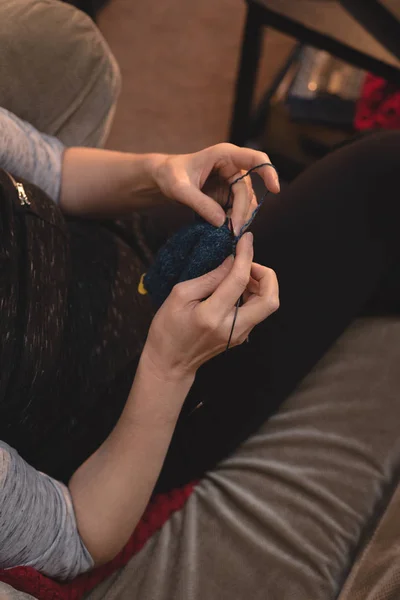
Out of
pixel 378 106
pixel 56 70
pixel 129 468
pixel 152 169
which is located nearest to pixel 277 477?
pixel 129 468

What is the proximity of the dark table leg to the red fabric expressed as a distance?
1.06 m

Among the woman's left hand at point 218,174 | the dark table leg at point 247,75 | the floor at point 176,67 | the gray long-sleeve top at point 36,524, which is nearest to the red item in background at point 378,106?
the dark table leg at point 247,75

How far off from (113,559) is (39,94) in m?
0.69

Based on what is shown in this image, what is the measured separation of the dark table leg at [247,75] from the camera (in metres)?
1.34

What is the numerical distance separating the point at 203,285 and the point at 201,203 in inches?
5.3

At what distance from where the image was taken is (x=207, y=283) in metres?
0.60

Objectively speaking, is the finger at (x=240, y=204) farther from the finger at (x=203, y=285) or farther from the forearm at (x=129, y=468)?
the forearm at (x=129, y=468)

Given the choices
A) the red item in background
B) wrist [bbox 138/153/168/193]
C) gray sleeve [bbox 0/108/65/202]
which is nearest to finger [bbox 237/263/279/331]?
wrist [bbox 138/153/168/193]

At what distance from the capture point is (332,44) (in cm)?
123

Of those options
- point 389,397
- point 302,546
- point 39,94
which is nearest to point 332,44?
point 39,94

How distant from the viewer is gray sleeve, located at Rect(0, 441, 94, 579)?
0.57 m

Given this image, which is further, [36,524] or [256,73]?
[256,73]

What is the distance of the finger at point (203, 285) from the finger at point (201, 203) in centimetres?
7

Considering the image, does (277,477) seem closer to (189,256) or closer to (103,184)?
(189,256)
